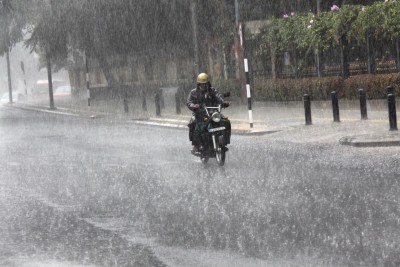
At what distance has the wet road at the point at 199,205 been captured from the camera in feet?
25.2

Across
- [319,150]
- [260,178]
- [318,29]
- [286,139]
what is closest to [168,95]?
[318,29]

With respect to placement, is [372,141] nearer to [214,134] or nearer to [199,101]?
[214,134]

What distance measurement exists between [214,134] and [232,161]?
0.83 meters

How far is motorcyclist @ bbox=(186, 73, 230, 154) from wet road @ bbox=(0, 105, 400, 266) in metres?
0.54

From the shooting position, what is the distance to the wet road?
25.2 ft

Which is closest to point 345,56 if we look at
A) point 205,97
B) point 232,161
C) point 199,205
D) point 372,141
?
point 372,141

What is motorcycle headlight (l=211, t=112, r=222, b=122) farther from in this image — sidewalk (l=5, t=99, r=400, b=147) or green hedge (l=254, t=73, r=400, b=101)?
green hedge (l=254, t=73, r=400, b=101)

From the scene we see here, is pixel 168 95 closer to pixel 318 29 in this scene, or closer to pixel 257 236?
pixel 318 29

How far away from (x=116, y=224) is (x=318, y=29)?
20.1 m

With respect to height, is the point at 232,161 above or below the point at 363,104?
below

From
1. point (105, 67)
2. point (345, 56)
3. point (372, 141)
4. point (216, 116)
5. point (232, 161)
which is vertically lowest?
point (232, 161)

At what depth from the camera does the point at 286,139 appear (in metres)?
19.8

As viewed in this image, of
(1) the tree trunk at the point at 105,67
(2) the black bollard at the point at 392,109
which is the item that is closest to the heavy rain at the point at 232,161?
(2) the black bollard at the point at 392,109

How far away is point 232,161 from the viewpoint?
15.9 metres
